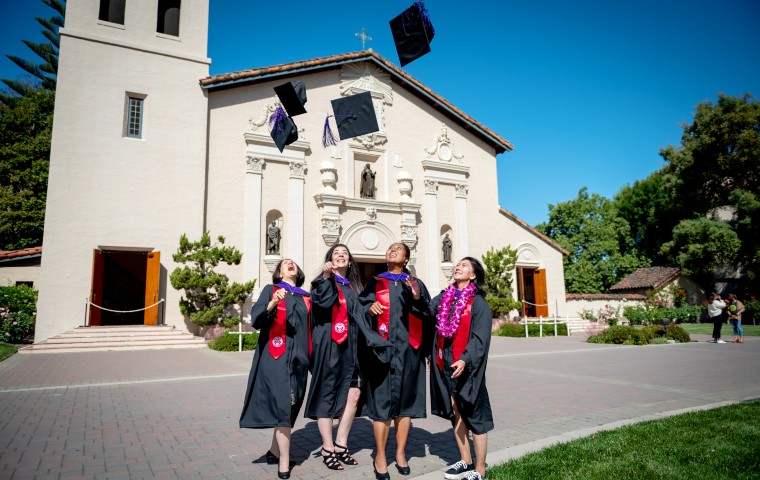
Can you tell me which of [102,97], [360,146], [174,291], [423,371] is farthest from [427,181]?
[423,371]

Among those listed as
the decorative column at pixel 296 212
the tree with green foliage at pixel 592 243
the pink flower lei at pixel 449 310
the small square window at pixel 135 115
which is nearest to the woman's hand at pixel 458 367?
the pink flower lei at pixel 449 310

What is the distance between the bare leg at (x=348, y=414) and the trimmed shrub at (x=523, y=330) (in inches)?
658

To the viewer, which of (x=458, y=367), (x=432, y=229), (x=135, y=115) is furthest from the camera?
(x=432, y=229)


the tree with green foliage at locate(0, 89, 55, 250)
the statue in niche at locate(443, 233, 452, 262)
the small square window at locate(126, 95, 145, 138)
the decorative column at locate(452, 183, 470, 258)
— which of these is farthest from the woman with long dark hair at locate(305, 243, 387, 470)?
the tree with green foliage at locate(0, 89, 55, 250)

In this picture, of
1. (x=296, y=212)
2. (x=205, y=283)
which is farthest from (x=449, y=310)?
(x=296, y=212)

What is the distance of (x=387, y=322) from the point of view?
426 cm

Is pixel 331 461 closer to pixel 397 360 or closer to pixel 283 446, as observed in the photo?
pixel 283 446

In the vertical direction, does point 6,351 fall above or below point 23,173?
below

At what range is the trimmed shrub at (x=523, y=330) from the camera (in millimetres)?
19969

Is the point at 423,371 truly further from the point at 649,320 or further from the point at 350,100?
the point at 649,320

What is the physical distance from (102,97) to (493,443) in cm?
1707

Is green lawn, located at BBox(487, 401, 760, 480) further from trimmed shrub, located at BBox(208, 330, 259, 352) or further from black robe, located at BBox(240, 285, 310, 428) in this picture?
trimmed shrub, located at BBox(208, 330, 259, 352)

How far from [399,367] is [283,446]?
120cm

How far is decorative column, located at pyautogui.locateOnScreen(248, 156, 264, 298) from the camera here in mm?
17547
